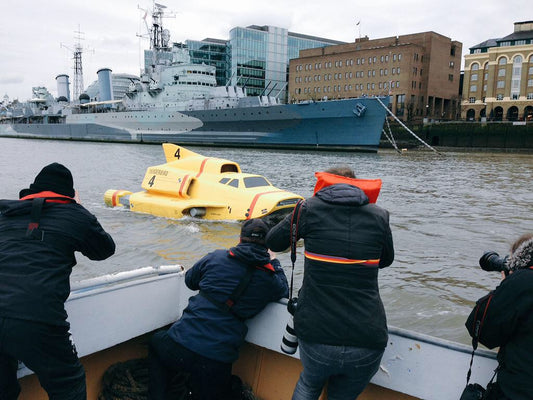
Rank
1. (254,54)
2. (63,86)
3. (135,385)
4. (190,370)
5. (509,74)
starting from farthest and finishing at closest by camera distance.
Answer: (254,54) → (63,86) → (509,74) → (135,385) → (190,370)

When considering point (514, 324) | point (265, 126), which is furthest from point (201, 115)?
point (514, 324)

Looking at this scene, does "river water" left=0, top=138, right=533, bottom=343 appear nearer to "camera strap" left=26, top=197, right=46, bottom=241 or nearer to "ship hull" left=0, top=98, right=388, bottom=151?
"camera strap" left=26, top=197, right=46, bottom=241

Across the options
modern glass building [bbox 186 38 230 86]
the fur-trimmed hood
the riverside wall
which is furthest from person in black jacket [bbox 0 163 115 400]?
modern glass building [bbox 186 38 230 86]

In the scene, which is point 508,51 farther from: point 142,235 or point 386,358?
point 386,358

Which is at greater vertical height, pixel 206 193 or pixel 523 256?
pixel 523 256

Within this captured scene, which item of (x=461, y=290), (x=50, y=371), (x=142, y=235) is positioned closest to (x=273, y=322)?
(x=50, y=371)

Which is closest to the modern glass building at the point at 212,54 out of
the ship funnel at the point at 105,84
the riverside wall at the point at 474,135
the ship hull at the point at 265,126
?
the ship funnel at the point at 105,84

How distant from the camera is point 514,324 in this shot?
2.11 metres

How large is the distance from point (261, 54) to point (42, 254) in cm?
9620

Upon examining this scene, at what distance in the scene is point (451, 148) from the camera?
57.3 m

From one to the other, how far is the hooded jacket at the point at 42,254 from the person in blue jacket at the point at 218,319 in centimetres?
89

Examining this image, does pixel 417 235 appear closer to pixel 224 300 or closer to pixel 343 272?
pixel 224 300

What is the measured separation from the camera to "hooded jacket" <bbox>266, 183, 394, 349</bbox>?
7.86 feet

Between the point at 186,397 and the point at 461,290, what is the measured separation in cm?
673
